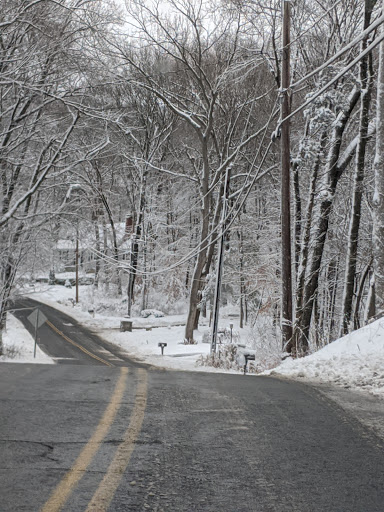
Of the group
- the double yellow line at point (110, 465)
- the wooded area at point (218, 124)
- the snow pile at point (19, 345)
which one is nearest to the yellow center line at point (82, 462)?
the double yellow line at point (110, 465)

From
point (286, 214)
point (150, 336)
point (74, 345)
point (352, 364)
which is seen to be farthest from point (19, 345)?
point (352, 364)

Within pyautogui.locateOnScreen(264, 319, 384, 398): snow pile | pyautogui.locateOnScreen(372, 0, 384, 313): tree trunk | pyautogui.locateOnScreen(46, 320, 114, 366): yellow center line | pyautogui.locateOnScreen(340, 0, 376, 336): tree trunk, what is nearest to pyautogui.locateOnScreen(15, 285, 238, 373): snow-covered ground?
pyautogui.locateOnScreen(46, 320, 114, 366): yellow center line

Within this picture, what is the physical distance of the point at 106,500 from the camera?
2.48 metres

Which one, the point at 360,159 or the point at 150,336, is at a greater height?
the point at 360,159

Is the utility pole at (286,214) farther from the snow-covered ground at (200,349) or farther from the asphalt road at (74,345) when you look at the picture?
the asphalt road at (74,345)

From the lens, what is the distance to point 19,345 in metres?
27.2

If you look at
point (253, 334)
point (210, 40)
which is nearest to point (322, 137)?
point (210, 40)

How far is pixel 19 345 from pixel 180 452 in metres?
25.7

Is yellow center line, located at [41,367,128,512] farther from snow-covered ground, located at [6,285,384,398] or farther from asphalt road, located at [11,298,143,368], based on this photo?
asphalt road, located at [11,298,143,368]

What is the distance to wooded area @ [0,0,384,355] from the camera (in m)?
13.4

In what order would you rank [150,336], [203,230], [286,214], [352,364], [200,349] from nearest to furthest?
1. [352,364]
2. [286,214]
3. [203,230]
4. [200,349]
5. [150,336]

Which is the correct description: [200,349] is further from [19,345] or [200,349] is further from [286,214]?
[286,214]

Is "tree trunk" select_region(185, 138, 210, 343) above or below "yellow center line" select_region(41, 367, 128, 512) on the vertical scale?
above

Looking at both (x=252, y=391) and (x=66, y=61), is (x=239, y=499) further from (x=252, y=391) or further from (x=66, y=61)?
(x=66, y=61)
